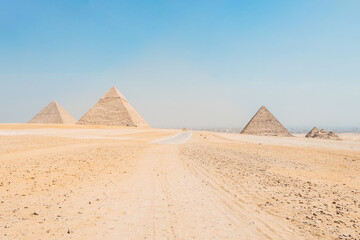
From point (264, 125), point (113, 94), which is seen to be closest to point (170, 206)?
point (264, 125)

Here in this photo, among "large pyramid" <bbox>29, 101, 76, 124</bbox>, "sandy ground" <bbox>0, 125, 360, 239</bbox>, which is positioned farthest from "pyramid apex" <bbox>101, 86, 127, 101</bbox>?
"sandy ground" <bbox>0, 125, 360, 239</bbox>

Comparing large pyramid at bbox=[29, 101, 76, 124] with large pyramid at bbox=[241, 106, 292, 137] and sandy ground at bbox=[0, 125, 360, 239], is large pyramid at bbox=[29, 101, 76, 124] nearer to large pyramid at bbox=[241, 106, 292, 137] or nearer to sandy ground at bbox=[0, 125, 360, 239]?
large pyramid at bbox=[241, 106, 292, 137]

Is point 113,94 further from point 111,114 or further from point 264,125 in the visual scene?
point 264,125

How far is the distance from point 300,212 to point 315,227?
0.69 metres

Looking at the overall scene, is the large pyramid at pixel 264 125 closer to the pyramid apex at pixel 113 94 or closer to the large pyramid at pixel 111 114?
the large pyramid at pixel 111 114

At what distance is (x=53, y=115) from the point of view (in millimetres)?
106688

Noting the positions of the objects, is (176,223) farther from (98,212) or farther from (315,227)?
(315,227)

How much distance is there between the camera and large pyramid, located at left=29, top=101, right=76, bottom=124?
105188 mm

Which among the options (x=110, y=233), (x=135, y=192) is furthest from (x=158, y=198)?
(x=110, y=233)

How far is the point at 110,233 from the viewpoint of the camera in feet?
11.7

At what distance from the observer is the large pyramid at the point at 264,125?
248 ft

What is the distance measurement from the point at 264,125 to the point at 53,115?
99.4 metres

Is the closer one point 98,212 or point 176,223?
point 176,223

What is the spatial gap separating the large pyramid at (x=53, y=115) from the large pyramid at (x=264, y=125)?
8765 centimetres
